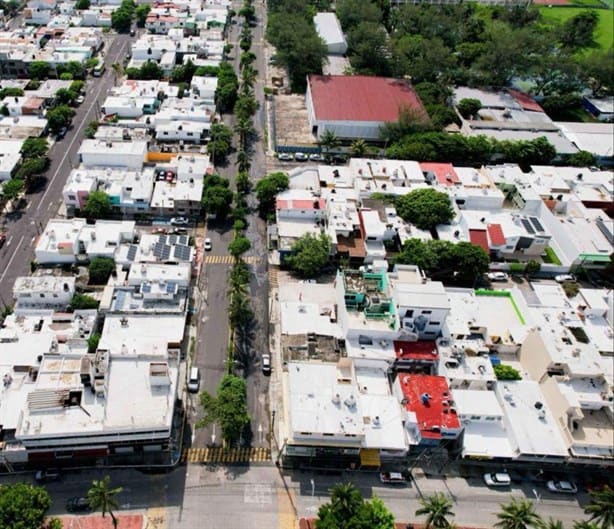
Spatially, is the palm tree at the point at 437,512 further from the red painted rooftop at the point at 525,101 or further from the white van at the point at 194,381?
the red painted rooftop at the point at 525,101

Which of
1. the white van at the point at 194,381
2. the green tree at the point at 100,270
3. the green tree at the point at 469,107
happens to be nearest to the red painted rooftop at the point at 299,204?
the green tree at the point at 100,270

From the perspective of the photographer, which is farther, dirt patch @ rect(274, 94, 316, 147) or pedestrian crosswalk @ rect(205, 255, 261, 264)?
dirt patch @ rect(274, 94, 316, 147)

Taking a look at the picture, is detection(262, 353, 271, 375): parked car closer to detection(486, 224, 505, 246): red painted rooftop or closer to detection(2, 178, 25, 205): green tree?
detection(486, 224, 505, 246): red painted rooftop

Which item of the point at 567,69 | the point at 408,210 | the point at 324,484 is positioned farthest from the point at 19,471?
the point at 567,69

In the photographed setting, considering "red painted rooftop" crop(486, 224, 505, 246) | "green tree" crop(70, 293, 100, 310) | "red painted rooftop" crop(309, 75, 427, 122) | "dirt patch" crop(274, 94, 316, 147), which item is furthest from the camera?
"red painted rooftop" crop(309, 75, 427, 122)

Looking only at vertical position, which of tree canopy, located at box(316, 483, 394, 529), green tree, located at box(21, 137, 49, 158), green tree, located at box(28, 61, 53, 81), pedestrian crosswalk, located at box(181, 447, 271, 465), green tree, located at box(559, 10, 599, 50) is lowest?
tree canopy, located at box(316, 483, 394, 529)

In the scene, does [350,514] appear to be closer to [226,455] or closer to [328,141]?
[226,455]

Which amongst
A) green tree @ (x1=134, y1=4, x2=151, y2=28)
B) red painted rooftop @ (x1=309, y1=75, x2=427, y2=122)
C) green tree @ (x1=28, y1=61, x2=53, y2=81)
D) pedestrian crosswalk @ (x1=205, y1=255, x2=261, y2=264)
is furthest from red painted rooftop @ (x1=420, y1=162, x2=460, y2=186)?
green tree @ (x1=134, y1=4, x2=151, y2=28)
